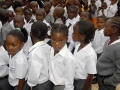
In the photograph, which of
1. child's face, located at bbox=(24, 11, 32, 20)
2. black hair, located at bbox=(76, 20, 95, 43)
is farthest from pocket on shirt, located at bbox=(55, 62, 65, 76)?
child's face, located at bbox=(24, 11, 32, 20)

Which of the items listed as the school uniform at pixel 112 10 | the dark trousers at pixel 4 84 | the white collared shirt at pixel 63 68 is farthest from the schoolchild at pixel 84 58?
the school uniform at pixel 112 10

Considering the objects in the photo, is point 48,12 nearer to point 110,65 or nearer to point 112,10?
point 112,10

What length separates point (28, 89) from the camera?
192 cm

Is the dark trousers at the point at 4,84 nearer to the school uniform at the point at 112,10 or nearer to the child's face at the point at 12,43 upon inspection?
the child's face at the point at 12,43

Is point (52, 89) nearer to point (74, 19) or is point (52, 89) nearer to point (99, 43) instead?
point (99, 43)

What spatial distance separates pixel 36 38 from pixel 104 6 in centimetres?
337

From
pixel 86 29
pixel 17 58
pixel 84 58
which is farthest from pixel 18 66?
pixel 86 29

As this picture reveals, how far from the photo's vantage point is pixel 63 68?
5.50 feet

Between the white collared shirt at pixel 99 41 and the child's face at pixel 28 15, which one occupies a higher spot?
the child's face at pixel 28 15

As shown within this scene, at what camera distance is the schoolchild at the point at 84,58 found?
176cm

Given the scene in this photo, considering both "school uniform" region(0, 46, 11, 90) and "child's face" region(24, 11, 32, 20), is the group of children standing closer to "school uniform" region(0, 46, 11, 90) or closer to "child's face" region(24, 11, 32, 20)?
"school uniform" region(0, 46, 11, 90)

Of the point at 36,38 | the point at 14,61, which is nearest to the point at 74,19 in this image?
the point at 36,38

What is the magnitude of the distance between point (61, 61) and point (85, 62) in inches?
9.8

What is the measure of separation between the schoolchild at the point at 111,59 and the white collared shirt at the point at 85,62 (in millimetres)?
61
